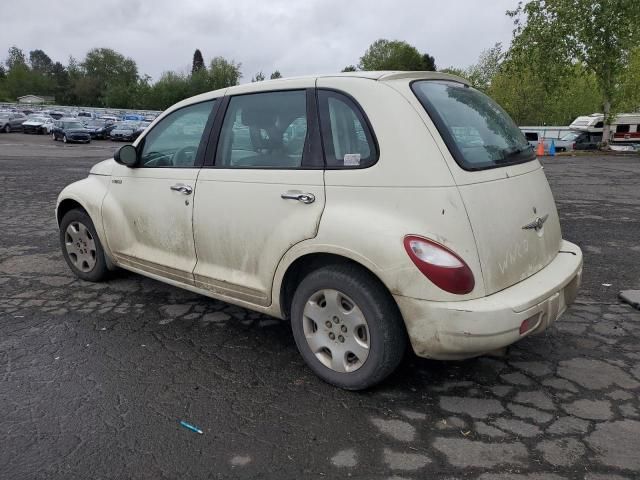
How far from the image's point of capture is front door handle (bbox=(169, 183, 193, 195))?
12.2 ft

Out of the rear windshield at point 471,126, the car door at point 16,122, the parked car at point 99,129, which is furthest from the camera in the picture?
the car door at point 16,122

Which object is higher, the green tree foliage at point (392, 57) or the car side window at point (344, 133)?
the green tree foliage at point (392, 57)

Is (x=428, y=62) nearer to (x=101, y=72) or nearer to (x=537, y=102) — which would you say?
(x=537, y=102)

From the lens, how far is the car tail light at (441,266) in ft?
8.70

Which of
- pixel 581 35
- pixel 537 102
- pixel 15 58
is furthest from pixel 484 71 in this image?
pixel 15 58

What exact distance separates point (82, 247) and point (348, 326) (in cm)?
309

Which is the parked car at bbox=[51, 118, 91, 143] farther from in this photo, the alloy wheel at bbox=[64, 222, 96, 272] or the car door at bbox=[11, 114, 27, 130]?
the alloy wheel at bbox=[64, 222, 96, 272]

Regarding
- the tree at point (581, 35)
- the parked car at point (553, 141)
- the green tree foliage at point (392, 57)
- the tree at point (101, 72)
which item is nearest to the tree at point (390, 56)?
the green tree foliage at point (392, 57)

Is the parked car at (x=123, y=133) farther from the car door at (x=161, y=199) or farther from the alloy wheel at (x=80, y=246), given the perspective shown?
the car door at (x=161, y=199)

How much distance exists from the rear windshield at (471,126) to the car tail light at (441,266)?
1.65 feet

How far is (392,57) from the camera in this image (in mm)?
90938

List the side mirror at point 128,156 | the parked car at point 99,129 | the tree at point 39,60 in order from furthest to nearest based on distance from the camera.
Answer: the tree at point 39,60 → the parked car at point 99,129 → the side mirror at point 128,156

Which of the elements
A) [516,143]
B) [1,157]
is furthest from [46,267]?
[1,157]

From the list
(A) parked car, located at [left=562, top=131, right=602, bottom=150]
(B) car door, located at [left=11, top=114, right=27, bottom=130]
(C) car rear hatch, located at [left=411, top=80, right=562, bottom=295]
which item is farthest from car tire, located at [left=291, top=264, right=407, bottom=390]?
(B) car door, located at [left=11, top=114, right=27, bottom=130]
